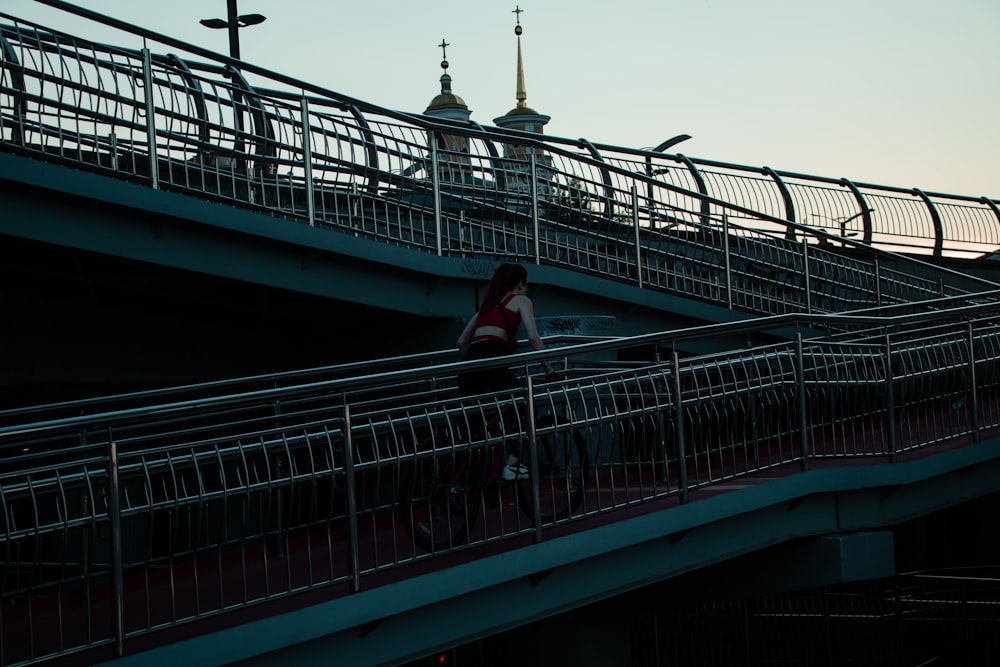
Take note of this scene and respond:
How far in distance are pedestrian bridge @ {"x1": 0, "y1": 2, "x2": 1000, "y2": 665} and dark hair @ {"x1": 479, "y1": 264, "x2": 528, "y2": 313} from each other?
0.57m

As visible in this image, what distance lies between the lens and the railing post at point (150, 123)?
923 centimetres

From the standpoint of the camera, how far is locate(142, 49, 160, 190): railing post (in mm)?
9234

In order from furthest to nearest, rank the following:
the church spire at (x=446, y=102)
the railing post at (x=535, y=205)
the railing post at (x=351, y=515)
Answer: the church spire at (x=446, y=102)
the railing post at (x=535, y=205)
the railing post at (x=351, y=515)

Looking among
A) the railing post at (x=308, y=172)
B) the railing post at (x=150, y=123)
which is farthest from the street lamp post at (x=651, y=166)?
the railing post at (x=150, y=123)

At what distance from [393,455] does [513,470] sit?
903 millimetres

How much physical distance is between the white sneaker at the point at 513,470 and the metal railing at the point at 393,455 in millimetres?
85

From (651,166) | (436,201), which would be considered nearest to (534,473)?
(436,201)

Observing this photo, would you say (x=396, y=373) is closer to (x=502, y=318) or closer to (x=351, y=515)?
(x=351, y=515)

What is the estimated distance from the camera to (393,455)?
736 cm

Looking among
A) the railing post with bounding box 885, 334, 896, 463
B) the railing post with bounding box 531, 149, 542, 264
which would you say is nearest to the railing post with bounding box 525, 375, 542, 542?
the railing post with bounding box 885, 334, 896, 463

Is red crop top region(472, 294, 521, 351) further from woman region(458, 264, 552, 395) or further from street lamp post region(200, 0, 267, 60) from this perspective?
street lamp post region(200, 0, 267, 60)

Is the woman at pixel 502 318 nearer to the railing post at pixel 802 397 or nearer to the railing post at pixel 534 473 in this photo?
the railing post at pixel 534 473

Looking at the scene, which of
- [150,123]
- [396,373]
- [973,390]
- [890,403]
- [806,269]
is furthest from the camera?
[806,269]

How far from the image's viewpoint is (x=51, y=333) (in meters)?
11.4
